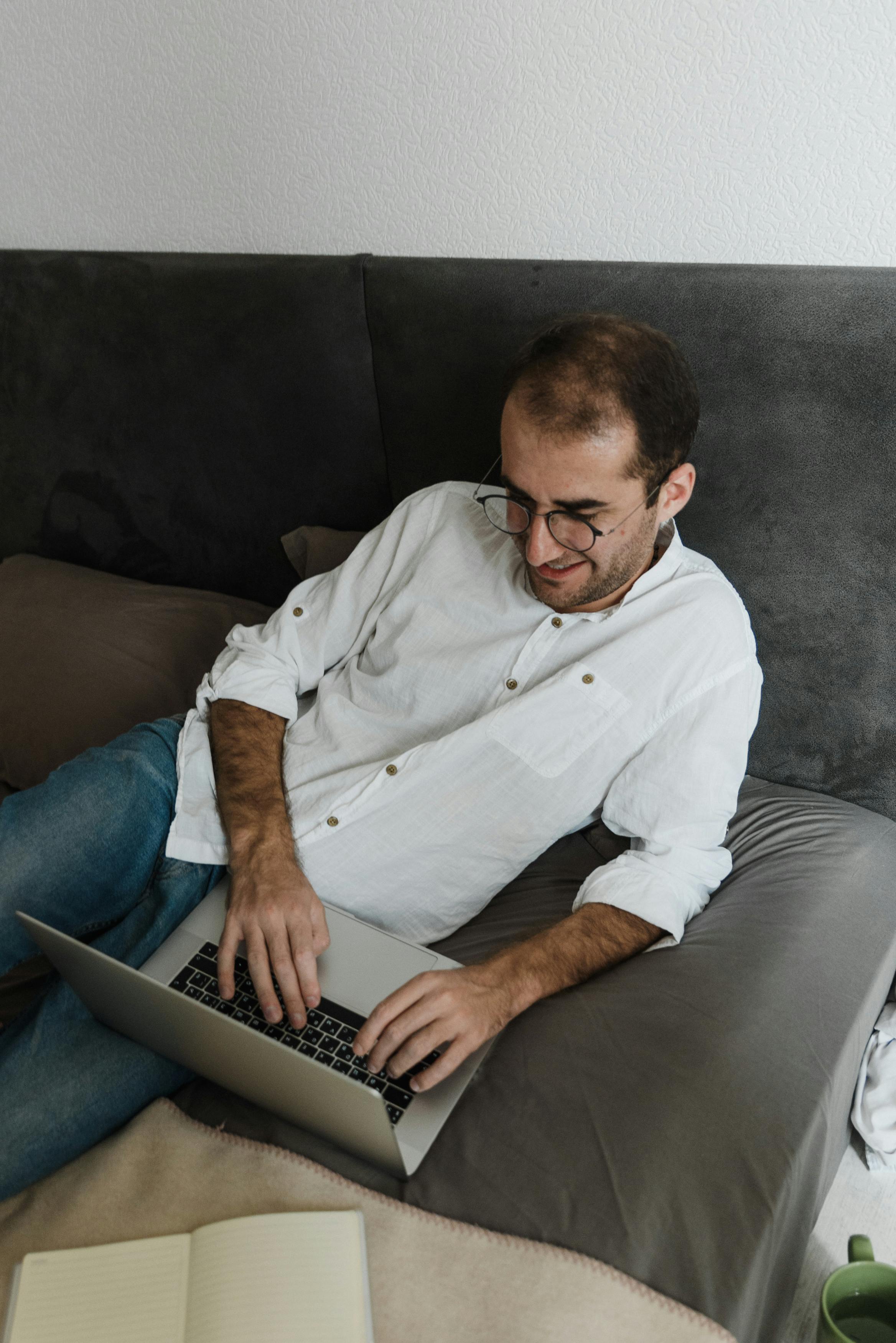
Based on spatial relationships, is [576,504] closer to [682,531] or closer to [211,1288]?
[682,531]

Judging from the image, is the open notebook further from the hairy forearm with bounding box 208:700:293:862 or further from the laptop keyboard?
the hairy forearm with bounding box 208:700:293:862

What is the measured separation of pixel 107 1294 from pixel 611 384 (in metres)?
0.94

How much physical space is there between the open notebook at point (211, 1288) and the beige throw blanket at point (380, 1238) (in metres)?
0.02

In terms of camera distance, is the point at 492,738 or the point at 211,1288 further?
the point at 492,738

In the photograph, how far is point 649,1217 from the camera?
2.70 feet

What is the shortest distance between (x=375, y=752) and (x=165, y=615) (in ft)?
1.89

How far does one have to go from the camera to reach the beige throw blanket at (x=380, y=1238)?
2.51ft

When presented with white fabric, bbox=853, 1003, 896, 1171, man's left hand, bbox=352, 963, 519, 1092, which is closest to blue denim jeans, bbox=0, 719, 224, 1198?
man's left hand, bbox=352, 963, 519, 1092

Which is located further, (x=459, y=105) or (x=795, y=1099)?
(x=459, y=105)

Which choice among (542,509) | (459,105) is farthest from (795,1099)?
(459,105)

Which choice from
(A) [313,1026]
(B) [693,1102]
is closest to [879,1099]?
(B) [693,1102]

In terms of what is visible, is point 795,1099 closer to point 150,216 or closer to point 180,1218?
point 180,1218

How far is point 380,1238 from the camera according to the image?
0.83m

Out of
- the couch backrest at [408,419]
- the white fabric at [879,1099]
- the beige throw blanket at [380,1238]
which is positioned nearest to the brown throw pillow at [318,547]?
the couch backrest at [408,419]
